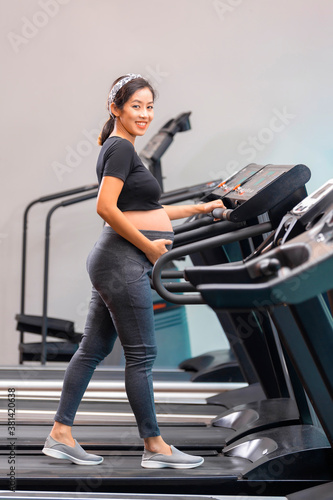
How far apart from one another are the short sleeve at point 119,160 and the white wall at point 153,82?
353 centimetres

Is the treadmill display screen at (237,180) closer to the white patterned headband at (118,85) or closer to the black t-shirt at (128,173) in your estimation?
the black t-shirt at (128,173)

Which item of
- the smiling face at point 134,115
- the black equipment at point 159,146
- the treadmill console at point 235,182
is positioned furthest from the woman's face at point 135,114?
the black equipment at point 159,146

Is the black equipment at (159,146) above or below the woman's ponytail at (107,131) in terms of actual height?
above

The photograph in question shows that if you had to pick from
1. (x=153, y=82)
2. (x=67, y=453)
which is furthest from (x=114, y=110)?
(x=153, y=82)

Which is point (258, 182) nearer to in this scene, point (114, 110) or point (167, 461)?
point (114, 110)

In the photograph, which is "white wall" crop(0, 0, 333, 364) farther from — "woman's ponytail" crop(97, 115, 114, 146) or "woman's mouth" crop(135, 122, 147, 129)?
"woman's mouth" crop(135, 122, 147, 129)

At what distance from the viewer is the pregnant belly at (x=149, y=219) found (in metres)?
1.95

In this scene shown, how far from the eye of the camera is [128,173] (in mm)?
1910

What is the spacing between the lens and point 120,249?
191 cm

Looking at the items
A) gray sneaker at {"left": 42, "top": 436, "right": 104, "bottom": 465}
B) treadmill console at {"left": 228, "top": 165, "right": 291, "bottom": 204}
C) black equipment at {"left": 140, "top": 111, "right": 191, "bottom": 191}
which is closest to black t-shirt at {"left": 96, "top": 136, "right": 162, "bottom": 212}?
treadmill console at {"left": 228, "top": 165, "right": 291, "bottom": 204}

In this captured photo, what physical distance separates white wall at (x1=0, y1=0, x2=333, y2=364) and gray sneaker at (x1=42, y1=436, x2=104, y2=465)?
11.2ft

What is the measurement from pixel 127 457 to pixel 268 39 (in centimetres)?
432

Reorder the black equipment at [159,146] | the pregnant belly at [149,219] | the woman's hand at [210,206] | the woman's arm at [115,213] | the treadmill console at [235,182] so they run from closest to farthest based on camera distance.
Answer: the woman's arm at [115,213], the pregnant belly at [149,219], the woman's hand at [210,206], the treadmill console at [235,182], the black equipment at [159,146]

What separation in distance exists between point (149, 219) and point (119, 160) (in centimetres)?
22
